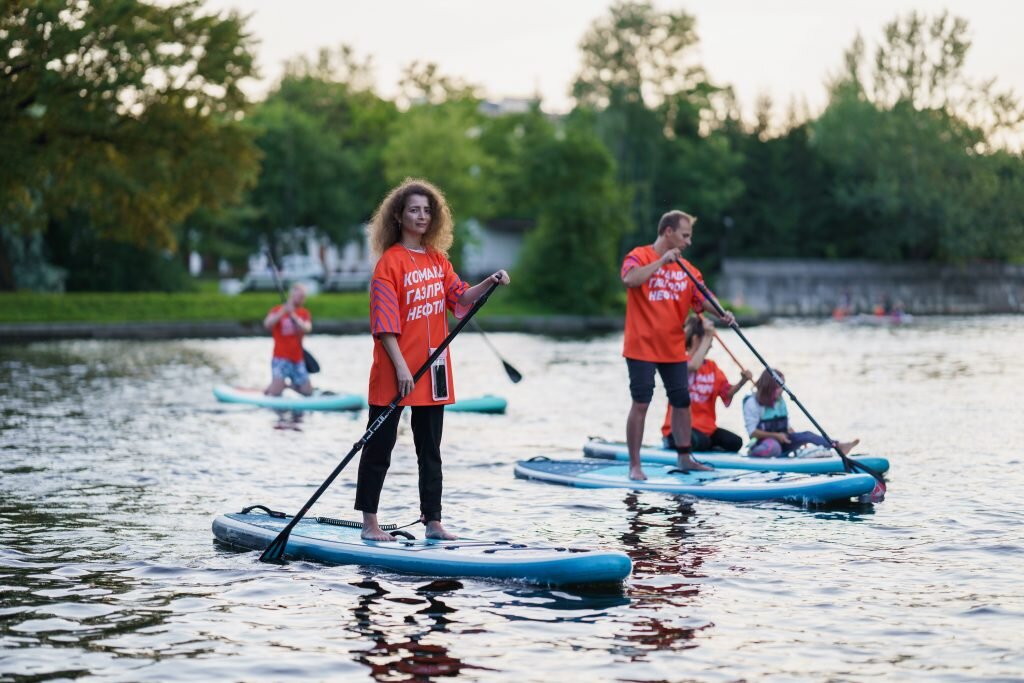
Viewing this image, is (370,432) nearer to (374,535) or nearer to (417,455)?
(417,455)

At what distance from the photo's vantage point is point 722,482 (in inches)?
480

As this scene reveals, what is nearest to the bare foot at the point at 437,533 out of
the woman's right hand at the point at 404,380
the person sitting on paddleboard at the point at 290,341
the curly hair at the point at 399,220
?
the woman's right hand at the point at 404,380

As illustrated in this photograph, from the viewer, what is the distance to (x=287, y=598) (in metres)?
8.39

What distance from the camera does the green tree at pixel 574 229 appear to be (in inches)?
2419

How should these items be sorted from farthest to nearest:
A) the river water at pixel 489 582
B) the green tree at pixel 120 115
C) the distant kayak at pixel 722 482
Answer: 1. the green tree at pixel 120 115
2. the distant kayak at pixel 722 482
3. the river water at pixel 489 582

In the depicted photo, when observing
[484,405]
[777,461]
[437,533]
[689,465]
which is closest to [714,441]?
[777,461]

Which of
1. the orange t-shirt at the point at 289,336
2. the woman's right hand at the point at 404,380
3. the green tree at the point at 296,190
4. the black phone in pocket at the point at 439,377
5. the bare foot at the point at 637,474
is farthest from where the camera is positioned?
the green tree at the point at 296,190

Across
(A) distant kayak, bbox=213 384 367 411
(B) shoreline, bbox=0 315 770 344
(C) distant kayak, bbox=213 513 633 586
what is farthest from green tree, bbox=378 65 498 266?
(C) distant kayak, bbox=213 513 633 586

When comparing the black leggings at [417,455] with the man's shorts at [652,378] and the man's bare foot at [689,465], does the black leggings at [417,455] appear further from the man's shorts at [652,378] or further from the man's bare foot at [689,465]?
the man's bare foot at [689,465]

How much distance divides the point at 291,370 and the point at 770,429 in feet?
30.2

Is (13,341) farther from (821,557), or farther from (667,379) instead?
(821,557)

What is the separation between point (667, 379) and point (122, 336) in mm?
36689

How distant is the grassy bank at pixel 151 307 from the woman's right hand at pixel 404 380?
1520 inches

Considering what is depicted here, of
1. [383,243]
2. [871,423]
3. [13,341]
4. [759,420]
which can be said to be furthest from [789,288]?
[383,243]
